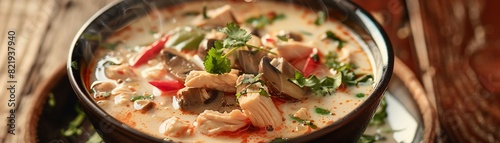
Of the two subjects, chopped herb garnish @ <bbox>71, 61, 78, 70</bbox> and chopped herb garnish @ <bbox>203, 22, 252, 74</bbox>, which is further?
chopped herb garnish @ <bbox>71, 61, 78, 70</bbox>

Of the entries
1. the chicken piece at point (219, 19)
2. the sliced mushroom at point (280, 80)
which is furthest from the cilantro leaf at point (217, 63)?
the chicken piece at point (219, 19)

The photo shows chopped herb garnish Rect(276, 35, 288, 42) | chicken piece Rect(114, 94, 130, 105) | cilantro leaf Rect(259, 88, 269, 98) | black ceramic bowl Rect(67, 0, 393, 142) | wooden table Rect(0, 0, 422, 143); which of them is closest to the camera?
black ceramic bowl Rect(67, 0, 393, 142)

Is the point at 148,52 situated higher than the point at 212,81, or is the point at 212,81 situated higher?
the point at 148,52

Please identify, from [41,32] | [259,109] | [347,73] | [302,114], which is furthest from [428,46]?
[41,32]

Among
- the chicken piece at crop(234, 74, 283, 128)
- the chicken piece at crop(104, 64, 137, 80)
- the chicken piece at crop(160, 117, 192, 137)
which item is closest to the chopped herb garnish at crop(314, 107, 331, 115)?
the chicken piece at crop(234, 74, 283, 128)

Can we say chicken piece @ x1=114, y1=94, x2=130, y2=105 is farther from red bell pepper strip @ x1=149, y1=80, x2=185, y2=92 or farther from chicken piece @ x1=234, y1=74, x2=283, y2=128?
chicken piece @ x1=234, y1=74, x2=283, y2=128

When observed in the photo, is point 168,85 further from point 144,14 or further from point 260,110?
point 144,14

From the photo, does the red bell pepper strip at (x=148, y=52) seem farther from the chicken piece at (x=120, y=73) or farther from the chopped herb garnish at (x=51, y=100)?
the chopped herb garnish at (x=51, y=100)
